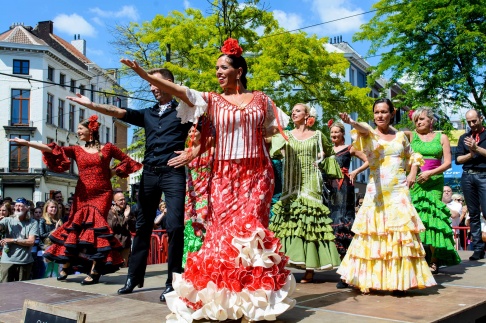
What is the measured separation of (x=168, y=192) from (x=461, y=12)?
1946 centimetres

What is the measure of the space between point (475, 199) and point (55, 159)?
613 centimetres

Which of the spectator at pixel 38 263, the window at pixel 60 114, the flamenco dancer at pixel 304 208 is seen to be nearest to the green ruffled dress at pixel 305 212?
the flamenco dancer at pixel 304 208

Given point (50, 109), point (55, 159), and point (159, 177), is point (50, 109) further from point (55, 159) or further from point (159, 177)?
point (159, 177)

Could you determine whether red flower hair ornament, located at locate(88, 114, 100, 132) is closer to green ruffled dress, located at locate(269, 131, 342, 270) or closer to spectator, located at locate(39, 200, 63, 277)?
green ruffled dress, located at locate(269, 131, 342, 270)

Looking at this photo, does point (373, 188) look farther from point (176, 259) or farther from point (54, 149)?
point (54, 149)

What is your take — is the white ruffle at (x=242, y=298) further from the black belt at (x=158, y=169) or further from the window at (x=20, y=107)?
the window at (x=20, y=107)

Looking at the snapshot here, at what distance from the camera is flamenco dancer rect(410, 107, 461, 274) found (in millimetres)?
6539

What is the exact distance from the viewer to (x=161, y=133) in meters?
5.43

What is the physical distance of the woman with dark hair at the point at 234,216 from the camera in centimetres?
388

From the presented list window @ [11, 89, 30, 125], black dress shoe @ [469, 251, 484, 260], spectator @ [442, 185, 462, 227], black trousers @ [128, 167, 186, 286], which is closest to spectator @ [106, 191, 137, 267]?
black trousers @ [128, 167, 186, 286]

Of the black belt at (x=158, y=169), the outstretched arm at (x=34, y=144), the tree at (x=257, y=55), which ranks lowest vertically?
the black belt at (x=158, y=169)

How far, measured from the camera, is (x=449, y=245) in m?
6.52

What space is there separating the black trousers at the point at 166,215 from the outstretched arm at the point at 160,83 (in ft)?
3.79

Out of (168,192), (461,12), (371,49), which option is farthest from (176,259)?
(371,49)
